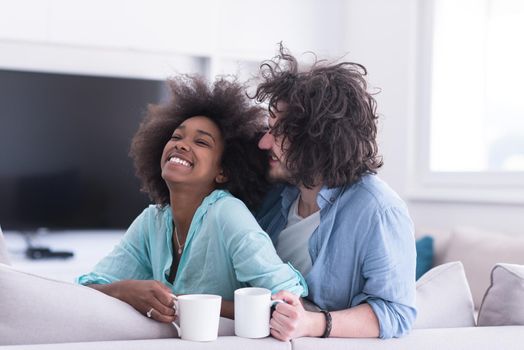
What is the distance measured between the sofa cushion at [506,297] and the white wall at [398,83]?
2.58 m

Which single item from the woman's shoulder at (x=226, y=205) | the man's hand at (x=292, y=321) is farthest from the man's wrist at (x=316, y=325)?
the woman's shoulder at (x=226, y=205)

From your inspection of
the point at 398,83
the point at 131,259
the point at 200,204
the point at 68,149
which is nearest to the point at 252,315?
the point at 200,204

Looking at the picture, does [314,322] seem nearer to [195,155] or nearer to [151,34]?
[195,155]

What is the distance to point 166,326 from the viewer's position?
121cm

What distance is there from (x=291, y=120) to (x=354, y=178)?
0.19 meters

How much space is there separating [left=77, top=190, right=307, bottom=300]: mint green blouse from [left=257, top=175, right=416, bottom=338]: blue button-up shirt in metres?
0.08

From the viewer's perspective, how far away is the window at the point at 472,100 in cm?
379

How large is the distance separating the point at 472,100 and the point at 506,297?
280cm

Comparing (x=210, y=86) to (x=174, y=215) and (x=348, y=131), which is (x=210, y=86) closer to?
(x=174, y=215)

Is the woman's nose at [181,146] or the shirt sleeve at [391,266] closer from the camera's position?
the shirt sleeve at [391,266]

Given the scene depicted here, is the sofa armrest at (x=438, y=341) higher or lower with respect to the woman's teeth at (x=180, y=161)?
lower

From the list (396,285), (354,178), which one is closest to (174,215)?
(354,178)

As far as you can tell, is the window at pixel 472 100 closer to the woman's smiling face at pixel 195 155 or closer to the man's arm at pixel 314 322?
the woman's smiling face at pixel 195 155

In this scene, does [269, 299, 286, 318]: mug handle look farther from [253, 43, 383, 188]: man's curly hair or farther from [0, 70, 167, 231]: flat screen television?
[0, 70, 167, 231]: flat screen television
